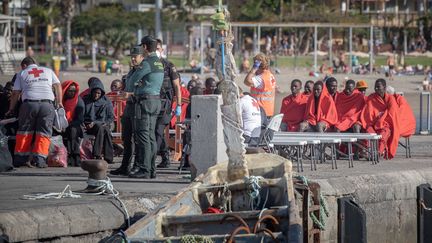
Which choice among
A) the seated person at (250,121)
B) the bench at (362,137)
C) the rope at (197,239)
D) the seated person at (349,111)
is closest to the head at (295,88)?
the seated person at (349,111)

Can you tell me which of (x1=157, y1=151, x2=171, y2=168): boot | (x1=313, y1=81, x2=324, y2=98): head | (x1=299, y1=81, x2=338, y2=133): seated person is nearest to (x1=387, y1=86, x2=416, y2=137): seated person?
(x1=299, y1=81, x2=338, y2=133): seated person

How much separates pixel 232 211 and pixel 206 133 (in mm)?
1763

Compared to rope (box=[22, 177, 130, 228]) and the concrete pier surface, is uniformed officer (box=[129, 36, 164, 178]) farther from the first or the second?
rope (box=[22, 177, 130, 228])

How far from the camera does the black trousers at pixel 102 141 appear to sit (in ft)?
57.8

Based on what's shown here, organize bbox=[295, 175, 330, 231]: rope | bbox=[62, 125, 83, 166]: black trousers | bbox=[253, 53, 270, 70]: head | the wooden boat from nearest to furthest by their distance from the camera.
Result: the wooden boat, bbox=[295, 175, 330, 231]: rope, bbox=[62, 125, 83, 166]: black trousers, bbox=[253, 53, 270, 70]: head

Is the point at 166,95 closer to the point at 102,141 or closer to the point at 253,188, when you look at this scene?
the point at 102,141

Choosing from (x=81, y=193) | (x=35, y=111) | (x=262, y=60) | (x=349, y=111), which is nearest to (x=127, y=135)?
(x=35, y=111)

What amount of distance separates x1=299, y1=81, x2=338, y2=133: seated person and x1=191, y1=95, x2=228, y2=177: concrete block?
16.8 feet

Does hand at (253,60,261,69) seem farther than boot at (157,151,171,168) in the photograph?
Yes

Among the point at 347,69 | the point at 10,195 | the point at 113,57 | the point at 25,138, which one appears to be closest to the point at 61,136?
the point at 25,138

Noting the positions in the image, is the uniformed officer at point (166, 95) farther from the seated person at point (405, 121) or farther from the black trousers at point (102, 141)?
the seated person at point (405, 121)

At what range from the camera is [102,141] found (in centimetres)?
1772

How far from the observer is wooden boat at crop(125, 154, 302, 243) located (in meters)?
11.8

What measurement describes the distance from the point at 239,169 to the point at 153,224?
1.82 metres
